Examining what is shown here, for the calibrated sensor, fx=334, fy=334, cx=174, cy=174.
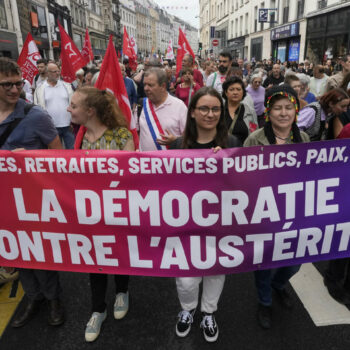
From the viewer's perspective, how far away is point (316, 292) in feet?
9.74

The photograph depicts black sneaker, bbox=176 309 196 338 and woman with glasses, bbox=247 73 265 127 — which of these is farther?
woman with glasses, bbox=247 73 265 127

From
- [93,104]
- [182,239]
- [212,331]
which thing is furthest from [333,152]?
[93,104]

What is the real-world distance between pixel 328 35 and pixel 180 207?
21.6m

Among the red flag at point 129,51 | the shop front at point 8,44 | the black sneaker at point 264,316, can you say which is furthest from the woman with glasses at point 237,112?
the shop front at point 8,44

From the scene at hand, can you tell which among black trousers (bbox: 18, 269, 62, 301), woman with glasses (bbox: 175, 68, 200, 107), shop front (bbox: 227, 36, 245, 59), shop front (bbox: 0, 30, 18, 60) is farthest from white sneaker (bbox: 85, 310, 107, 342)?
shop front (bbox: 227, 36, 245, 59)

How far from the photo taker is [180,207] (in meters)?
2.25

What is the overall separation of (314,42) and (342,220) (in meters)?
23.0

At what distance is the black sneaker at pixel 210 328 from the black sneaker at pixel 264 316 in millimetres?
359

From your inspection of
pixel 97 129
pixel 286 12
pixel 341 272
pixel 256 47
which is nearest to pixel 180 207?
pixel 97 129

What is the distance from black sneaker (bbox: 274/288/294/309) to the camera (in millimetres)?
2772

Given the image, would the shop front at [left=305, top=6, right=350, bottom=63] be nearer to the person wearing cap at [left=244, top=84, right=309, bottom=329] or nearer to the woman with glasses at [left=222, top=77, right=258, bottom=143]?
the woman with glasses at [left=222, top=77, right=258, bottom=143]

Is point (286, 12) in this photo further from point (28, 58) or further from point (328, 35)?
point (28, 58)

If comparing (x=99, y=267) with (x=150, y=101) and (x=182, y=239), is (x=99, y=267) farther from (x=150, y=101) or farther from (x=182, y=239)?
(x=150, y=101)

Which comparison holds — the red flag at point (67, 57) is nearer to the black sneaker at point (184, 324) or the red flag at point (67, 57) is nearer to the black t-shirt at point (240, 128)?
the black t-shirt at point (240, 128)
